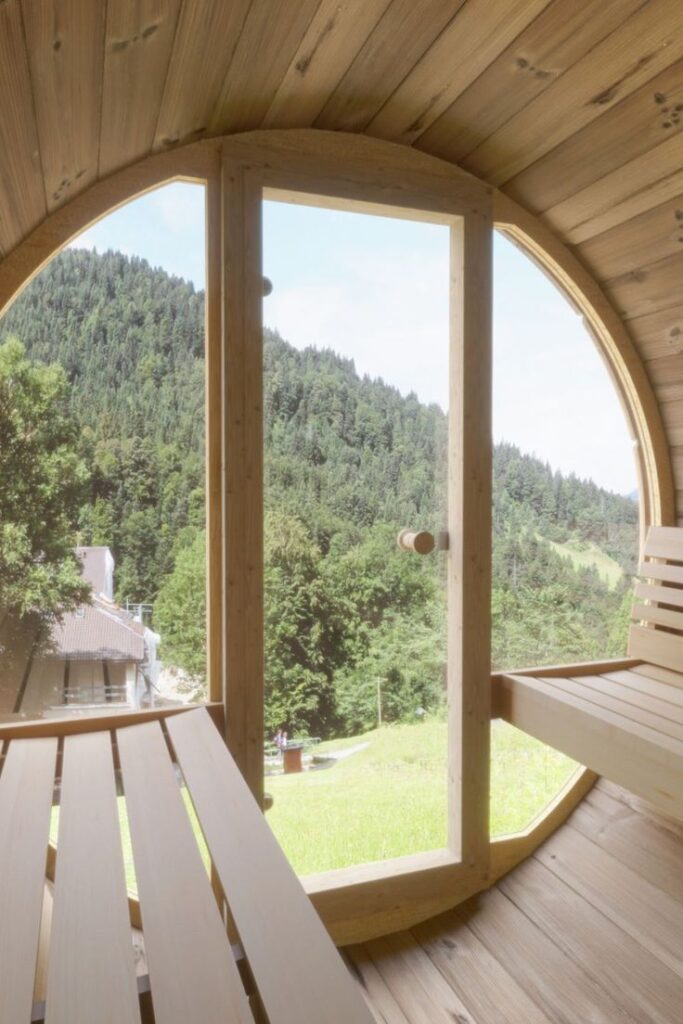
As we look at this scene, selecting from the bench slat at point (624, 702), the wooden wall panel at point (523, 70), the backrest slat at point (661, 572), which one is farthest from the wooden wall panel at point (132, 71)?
the backrest slat at point (661, 572)

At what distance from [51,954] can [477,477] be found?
1727 mm

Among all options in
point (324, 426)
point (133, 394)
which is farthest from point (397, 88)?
point (133, 394)

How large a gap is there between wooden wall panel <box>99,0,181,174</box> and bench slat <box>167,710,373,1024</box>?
4.50 feet

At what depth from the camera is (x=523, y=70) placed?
1812mm

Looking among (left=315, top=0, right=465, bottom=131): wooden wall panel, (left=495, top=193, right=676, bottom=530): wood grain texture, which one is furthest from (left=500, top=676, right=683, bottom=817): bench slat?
(left=315, top=0, right=465, bottom=131): wooden wall panel

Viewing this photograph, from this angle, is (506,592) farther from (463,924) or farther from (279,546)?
(463,924)

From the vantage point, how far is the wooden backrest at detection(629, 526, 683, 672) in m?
2.37

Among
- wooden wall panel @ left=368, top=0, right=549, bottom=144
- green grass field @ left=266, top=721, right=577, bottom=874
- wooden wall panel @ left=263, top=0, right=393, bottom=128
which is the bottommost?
green grass field @ left=266, top=721, right=577, bottom=874

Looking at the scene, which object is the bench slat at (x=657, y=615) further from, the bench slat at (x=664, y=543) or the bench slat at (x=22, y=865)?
the bench slat at (x=22, y=865)

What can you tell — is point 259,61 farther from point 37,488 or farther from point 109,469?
point 37,488

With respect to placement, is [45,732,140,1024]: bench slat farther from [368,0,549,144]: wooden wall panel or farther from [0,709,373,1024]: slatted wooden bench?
[368,0,549,144]: wooden wall panel

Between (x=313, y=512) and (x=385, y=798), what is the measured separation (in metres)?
0.92

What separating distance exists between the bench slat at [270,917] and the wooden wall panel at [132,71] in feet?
4.50

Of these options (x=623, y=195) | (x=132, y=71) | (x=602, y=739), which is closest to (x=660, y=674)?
(x=602, y=739)
